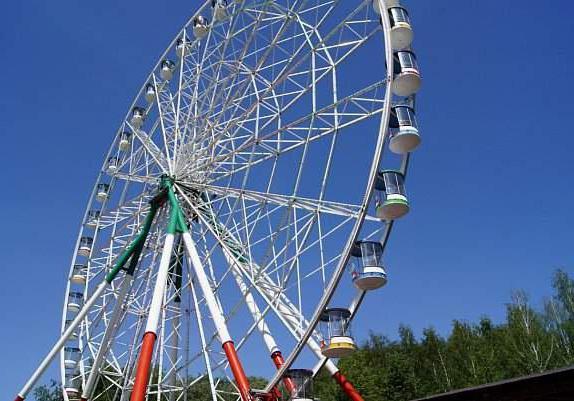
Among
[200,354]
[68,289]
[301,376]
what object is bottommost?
[301,376]

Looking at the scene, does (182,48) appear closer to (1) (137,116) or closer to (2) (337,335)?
(1) (137,116)

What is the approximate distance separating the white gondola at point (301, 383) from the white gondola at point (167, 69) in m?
13.9

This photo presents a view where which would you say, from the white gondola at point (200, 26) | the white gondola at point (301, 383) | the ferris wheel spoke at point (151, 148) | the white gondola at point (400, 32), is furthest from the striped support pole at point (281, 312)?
the white gondola at point (200, 26)

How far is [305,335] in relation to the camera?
13.7 m

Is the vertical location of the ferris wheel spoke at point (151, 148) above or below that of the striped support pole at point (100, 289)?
above

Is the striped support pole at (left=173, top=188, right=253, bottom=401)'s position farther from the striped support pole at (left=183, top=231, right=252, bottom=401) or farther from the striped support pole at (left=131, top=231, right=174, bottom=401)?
the striped support pole at (left=131, top=231, right=174, bottom=401)

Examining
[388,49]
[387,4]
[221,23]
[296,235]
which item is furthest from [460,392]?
[221,23]

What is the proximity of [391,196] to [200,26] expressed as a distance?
1202 cm

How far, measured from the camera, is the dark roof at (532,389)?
820cm

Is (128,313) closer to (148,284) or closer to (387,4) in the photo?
(148,284)

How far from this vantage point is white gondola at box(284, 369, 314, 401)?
1367cm

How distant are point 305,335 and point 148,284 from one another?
28.6 ft

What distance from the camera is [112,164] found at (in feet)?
84.5

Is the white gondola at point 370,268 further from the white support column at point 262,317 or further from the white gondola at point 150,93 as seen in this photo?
the white gondola at point 150,93
